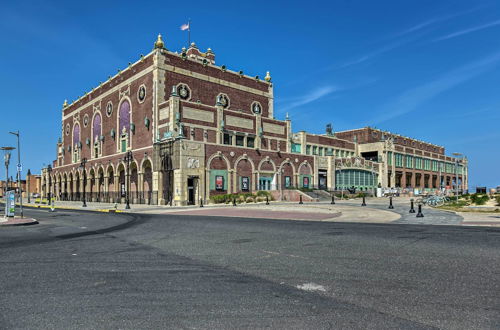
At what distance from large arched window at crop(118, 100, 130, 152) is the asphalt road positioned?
4440 centimetres

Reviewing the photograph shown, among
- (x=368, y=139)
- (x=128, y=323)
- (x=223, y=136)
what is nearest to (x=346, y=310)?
(x=128, y=323)

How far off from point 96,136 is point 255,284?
63.4 metres

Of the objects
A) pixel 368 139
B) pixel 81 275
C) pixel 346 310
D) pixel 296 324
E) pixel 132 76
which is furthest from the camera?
pixel 368 139

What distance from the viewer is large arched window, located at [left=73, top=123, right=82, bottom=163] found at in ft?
229

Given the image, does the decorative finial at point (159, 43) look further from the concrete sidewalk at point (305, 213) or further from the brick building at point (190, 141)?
the concrete sidewalk at point (305, 213)

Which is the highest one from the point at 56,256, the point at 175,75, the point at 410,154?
the point at 175,75

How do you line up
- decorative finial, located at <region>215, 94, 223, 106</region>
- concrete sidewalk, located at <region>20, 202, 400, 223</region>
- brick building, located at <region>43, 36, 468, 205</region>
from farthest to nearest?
decorative finial, located at <region>215, 94, 223, 106</region>, brick building, located at <region>43, 36, 468, 205</region>, concrete sidewalk, located at <region>20, 202, 400, 223</region>

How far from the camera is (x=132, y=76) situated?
5244 centimetres

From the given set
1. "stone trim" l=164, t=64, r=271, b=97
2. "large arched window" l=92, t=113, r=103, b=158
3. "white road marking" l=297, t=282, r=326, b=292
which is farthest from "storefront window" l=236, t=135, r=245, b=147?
"white road marking" l=297, t=282, r=326, b=292

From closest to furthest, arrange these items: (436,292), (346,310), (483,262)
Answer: (346,310), (436,292), (483,262)

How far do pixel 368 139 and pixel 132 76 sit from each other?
50.1 metres

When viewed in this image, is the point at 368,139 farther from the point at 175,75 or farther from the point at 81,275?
the point at 81,275

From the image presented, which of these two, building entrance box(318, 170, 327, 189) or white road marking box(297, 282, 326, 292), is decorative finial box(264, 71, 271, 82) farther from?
white road marking box(297, 282, 326, 292)

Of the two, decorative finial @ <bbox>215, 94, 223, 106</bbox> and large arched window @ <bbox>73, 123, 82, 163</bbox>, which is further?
large arched window @ <bbox>73, 123, 82, 163</bbox>
